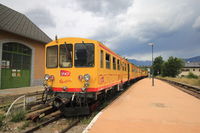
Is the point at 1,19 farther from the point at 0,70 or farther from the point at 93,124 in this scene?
the point at 93,124

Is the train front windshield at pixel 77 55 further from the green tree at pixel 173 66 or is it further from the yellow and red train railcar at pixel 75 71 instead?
the green tree at pixel 173 66

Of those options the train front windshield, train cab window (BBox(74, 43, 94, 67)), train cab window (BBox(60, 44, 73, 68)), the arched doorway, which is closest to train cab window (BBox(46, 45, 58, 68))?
the train front windshield

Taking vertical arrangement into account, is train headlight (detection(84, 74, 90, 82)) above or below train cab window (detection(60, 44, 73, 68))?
below

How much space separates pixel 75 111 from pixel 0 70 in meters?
9.04

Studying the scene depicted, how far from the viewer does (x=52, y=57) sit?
240 inches

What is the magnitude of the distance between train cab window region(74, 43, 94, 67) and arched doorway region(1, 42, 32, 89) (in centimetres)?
915

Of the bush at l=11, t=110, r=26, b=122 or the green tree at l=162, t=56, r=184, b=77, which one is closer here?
the bush at l=11, t=110, r=26, b=122

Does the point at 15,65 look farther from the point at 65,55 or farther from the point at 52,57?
the point at 65,55

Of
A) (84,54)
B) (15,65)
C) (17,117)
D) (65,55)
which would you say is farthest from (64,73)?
(15,65)

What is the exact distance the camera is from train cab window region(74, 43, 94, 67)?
5.51 m

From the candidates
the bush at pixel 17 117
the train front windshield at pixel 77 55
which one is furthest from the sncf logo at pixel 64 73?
the bush at pixel 17 117

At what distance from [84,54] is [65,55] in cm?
83

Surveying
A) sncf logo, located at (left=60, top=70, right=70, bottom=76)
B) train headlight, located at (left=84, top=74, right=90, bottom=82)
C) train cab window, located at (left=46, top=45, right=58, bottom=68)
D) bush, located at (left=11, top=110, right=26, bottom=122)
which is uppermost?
train cab window, located at (left=46, top=45, right=58, bottom=68)

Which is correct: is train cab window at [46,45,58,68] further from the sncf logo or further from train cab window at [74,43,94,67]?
train cab window at [74,43,94,67]
